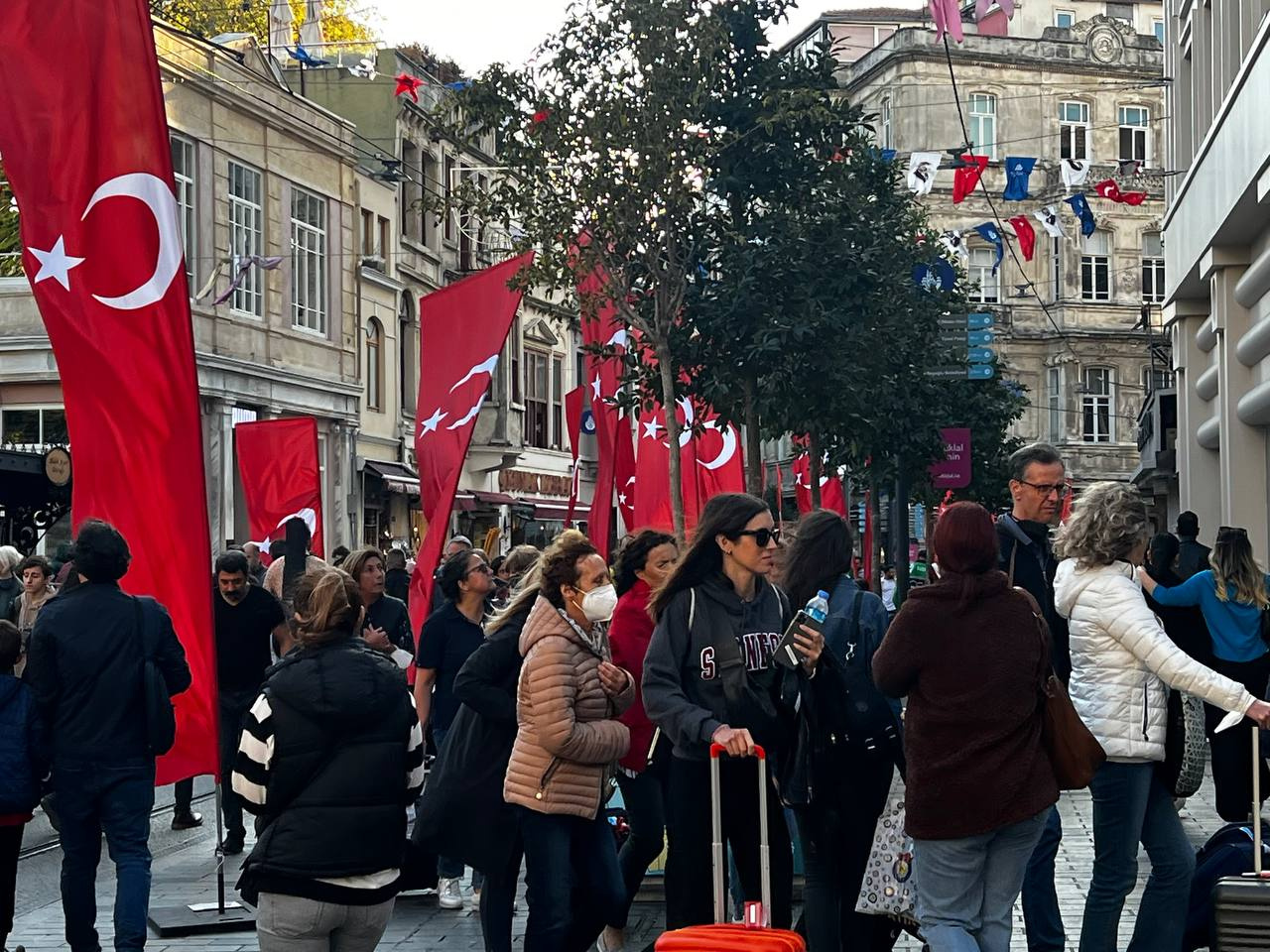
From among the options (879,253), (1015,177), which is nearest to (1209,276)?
(879,253)

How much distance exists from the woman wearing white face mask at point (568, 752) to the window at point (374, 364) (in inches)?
1279

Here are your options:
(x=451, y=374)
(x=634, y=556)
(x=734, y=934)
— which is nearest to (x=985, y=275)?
(x=451, y=374)

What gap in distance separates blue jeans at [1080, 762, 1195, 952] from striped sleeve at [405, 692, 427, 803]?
2.53 meters

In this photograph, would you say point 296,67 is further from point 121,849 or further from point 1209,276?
point 121,849

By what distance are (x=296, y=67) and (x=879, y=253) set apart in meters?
23.9

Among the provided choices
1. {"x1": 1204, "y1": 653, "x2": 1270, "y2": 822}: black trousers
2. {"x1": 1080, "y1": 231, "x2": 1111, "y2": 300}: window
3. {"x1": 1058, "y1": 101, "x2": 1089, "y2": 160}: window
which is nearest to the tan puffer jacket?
{"x1": 1204, "y1": 653, "x2": 1270, "y2": 822}: black trousers

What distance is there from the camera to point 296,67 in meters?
42.1

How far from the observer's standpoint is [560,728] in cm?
697

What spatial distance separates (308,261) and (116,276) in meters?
27.1

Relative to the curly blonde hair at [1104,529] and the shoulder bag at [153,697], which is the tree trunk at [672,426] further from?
the curly blonde hair at [1104,529]

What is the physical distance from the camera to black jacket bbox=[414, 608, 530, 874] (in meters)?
7.47

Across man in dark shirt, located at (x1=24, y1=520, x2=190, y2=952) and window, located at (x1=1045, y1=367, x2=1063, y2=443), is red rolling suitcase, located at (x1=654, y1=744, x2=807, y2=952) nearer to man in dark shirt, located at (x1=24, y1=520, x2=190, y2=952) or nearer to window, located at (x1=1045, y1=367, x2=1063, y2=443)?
man in dark shirt, located at (x1=24, y1=520, x2=190, y2=952)

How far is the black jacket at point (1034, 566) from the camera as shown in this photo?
7.46m

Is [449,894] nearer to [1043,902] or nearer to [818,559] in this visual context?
[1043,902]
